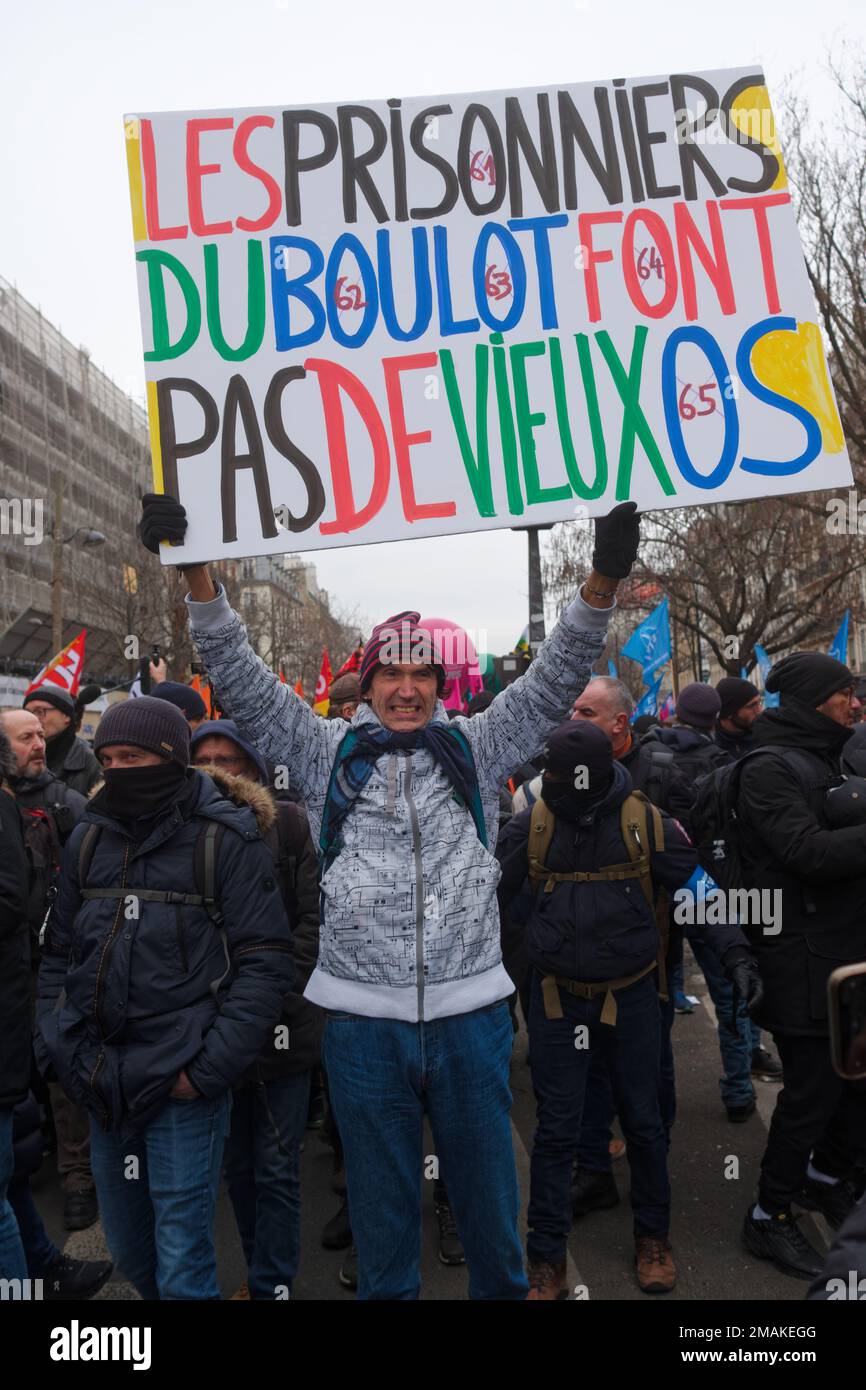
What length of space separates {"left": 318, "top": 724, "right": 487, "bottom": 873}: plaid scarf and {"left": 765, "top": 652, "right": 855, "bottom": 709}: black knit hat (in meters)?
1.57

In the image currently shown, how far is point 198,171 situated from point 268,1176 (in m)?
2.84

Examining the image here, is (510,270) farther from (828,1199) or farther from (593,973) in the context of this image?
(828,1199)

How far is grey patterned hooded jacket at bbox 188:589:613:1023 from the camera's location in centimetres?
248

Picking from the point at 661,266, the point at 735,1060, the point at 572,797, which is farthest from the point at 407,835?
the point at 735,1060

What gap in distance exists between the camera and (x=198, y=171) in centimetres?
286

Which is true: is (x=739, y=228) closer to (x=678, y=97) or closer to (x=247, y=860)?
(x=678, y=97)

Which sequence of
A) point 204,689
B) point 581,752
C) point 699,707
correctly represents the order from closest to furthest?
point 581,752 → point 699,707 → point 204,689

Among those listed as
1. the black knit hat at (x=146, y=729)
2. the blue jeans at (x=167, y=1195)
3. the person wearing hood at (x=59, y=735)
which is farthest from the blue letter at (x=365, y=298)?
the person wearing hood at (x=59, y=735)

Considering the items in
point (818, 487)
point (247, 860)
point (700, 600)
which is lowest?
point (247, 860)

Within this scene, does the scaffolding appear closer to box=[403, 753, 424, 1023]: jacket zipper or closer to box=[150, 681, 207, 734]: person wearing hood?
box=[150, 681, 207, 734]: person wearing hood

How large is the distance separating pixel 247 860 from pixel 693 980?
5.43m

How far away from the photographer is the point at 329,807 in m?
2.59

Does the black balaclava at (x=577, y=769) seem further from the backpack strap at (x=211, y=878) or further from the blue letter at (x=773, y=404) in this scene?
the backpack strap at (x=211, y=878)

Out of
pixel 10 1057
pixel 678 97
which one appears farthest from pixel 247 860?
pixel 678 97
